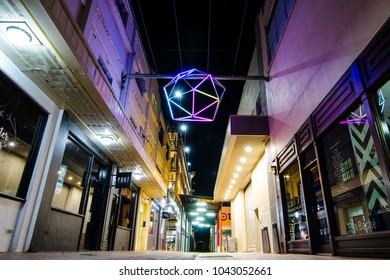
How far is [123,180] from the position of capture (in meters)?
8.76

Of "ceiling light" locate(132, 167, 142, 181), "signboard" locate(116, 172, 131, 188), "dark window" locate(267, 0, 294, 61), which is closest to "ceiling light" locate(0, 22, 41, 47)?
"signboard" locate(116, 172, 131, 188)

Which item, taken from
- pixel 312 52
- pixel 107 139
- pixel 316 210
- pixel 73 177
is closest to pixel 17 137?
pixel 107 139

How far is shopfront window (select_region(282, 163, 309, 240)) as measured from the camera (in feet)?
19.8

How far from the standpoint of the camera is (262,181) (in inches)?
382

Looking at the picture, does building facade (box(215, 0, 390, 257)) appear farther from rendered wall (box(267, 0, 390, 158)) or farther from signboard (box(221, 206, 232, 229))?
signboard (box(221, 206, 232, 229))

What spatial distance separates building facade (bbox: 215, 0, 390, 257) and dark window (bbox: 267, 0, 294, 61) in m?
0.04

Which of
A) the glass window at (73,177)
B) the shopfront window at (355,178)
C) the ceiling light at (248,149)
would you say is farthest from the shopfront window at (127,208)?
the shopfront window at (355,178)

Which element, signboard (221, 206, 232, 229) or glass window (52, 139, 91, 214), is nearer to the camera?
glass window (52, 139, 91, 214)

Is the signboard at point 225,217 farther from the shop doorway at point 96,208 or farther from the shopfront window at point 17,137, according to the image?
the shopfront window at point 17,137

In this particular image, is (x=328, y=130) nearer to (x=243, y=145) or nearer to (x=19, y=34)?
(x=243, y=145)

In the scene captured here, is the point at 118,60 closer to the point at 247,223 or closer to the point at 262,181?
the point at 262,181

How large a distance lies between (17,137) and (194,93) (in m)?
4.08

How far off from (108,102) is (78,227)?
383 centimetres

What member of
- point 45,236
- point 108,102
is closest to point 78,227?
point 45,236
